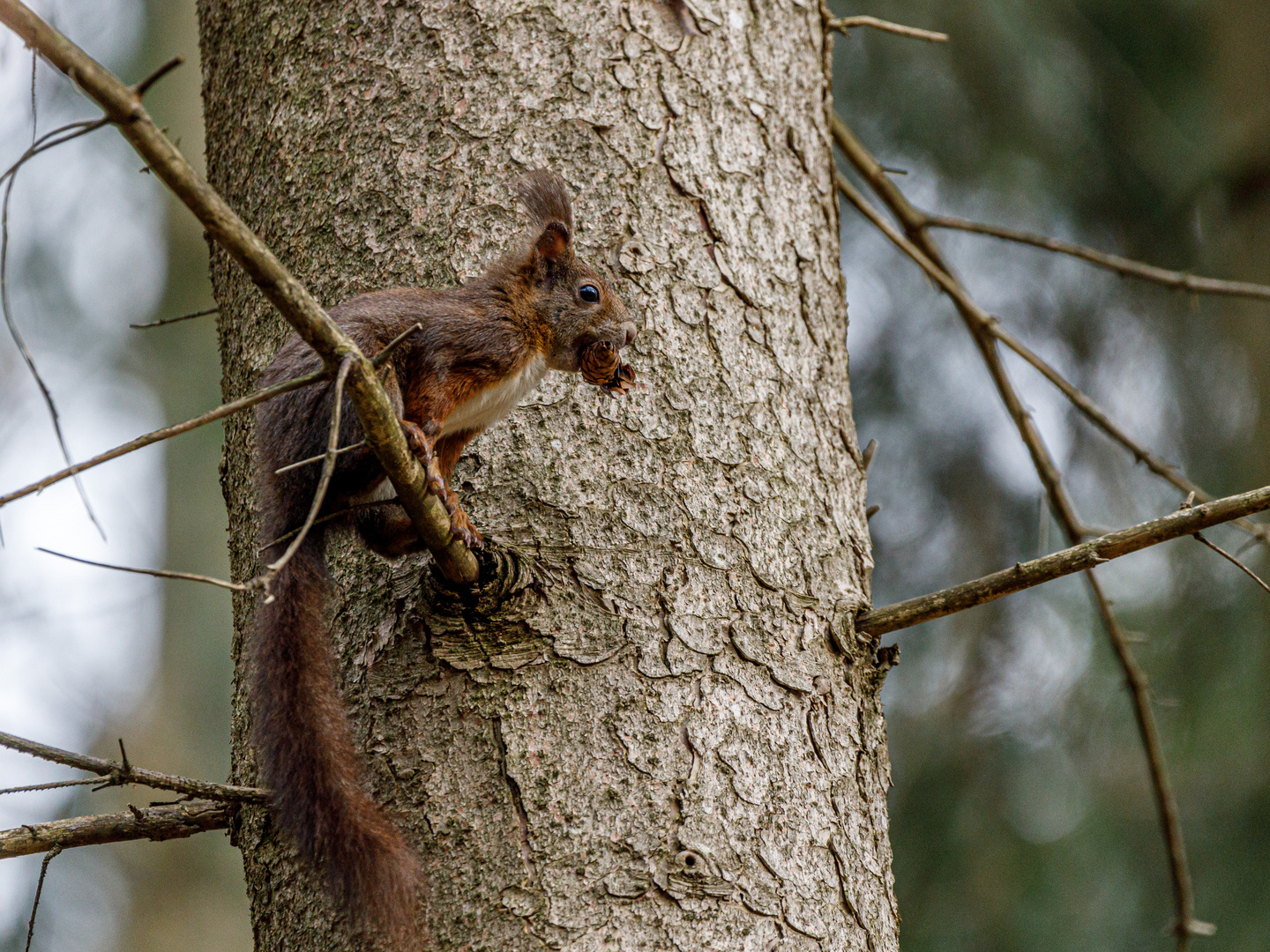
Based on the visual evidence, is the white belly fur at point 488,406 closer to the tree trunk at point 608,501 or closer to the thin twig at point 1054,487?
the tree trunk at point 608,501

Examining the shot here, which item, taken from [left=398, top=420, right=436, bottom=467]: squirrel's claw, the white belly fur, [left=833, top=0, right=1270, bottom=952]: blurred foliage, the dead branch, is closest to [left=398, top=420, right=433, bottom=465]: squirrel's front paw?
[left=398, top=420, right=436, bottom=467]: squirrel's claw

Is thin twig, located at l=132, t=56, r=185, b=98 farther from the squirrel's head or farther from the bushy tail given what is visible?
the squirrel's head

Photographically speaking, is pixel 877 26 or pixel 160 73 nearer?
pixel 160 73

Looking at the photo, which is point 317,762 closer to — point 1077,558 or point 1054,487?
point 1077,558

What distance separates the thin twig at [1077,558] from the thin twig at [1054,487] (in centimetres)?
58

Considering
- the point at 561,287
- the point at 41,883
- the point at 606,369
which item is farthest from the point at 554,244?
the point at 41,883

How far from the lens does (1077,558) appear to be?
4.33ft

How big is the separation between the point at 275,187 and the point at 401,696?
83 centimetres

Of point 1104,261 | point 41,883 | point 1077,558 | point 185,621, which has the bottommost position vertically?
point 41,883

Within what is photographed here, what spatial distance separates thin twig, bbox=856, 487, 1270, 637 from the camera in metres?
1.23

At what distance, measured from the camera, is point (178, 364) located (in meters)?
6.84

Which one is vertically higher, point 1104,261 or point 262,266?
point 1104,261

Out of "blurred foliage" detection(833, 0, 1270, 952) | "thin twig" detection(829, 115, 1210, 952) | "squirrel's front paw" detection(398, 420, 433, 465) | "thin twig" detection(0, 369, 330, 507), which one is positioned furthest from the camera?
"blurred foliage" detection(833, 0, 1270, 952)

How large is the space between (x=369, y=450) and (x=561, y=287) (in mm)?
465
